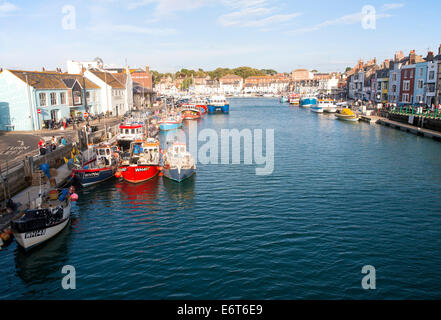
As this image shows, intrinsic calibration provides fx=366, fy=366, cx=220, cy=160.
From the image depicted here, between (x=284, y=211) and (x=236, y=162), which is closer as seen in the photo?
(x=284, y=211)

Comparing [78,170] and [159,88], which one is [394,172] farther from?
[159,88]

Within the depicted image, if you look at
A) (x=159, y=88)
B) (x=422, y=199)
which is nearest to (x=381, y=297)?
(x=422, y=199)

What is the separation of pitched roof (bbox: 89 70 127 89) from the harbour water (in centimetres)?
4707

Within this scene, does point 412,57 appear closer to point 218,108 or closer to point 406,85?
point 406,85

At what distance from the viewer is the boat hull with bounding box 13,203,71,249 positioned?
19203 mm

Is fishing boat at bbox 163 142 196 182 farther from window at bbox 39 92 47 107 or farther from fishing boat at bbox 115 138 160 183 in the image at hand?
window at bbox 39 92 47 107

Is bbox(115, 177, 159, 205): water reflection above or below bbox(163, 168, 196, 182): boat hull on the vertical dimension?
below

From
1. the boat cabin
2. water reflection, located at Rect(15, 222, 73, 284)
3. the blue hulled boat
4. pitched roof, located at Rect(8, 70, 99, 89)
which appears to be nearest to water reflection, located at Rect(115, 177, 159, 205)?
the boat cabin

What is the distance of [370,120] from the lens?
78.6 metres

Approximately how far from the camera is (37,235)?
1998 centimetres

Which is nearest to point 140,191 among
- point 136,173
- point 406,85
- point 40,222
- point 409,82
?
point 136,173

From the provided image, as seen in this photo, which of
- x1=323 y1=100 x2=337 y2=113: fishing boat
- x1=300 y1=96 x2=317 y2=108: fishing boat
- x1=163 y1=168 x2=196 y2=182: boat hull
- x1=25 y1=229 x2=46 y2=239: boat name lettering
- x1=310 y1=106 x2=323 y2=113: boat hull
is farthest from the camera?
x1=300 y1=96 x2=317 y2=108: fishing boat
